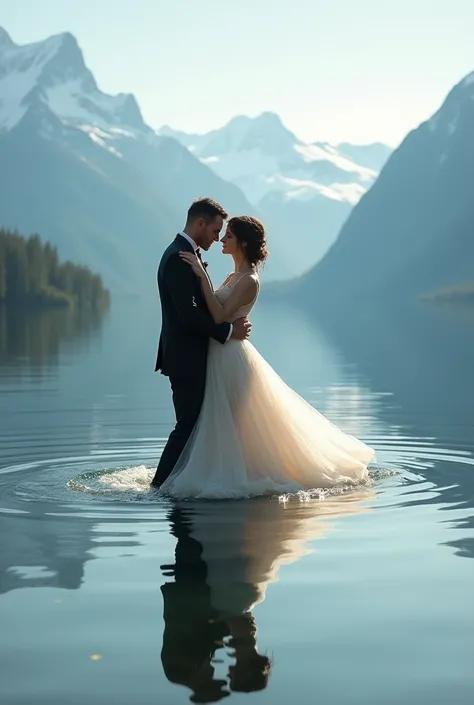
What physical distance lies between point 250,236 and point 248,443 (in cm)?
247

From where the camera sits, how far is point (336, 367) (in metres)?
42.7

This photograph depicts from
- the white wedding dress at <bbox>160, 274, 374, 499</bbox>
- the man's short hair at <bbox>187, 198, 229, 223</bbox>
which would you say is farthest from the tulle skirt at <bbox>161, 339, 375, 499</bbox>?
the man's short hair at <bbox>187, 198, 229, 223</bbox>

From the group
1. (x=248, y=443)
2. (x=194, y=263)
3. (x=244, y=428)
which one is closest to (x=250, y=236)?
(x=194, y=263)

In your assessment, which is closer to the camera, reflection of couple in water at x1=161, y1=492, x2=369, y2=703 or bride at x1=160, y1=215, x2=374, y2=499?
reflection of couple in water at x1=161, y1=492, x2=369, y2=703

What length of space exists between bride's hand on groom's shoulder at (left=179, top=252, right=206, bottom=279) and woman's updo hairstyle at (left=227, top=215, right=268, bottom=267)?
0.75 metres

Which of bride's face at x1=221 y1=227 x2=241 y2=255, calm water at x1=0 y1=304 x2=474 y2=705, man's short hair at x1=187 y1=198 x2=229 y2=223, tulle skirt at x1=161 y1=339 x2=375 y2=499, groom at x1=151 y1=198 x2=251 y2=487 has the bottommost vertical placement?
calm water at x1=0 y1=304 x2=474 y2=705

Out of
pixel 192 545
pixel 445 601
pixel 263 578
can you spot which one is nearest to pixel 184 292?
pixel 192 545

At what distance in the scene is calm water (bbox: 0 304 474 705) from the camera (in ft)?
23.1

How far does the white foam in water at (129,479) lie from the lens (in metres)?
14.3

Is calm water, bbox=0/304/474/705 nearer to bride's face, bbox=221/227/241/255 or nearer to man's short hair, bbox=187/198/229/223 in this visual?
bride's face, bbox=221/227/241/255

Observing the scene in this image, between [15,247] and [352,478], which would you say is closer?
[352,478]

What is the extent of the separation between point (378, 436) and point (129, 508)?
327 inches

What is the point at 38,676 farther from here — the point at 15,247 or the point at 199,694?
the point at 15,247

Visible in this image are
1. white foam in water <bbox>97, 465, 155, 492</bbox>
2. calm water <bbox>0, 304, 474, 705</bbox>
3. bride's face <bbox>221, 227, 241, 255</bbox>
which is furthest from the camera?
bride's face <bbox>221, 227, 241, 255</bbox>
